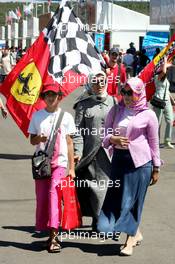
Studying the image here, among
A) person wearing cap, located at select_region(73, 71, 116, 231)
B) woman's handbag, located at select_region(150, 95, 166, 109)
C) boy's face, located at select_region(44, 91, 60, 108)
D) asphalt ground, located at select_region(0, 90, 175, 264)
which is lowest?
asphalt ground, located at select_region(0, 90, 175, 264)

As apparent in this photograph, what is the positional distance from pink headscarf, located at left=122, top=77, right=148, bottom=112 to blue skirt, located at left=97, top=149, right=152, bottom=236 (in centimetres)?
41

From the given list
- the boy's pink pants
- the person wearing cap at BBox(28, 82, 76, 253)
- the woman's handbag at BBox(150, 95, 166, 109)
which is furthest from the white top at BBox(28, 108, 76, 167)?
the woman's handbag at BBox(150, 95, 166, 109)

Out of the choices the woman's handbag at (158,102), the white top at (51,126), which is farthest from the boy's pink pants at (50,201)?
the woman's handbag at (158,102)

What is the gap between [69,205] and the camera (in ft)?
22.5

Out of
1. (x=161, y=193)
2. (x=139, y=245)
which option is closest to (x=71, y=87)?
(x=161, y=193)

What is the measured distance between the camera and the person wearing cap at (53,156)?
6.72 m

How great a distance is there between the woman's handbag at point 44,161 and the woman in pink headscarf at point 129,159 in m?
0.47

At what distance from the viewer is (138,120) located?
6.57 m

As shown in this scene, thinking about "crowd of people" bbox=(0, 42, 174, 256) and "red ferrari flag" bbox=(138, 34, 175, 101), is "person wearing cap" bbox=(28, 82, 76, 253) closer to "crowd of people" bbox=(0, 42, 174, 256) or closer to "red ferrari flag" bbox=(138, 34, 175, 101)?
"crowd of people" bbox=(0, 42, 174, 256)

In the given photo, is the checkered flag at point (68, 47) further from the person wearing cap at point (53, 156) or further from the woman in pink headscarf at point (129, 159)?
the woman in pink headscarf at point (129, 159)

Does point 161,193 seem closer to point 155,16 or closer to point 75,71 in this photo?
point 75,71

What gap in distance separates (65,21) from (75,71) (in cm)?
78

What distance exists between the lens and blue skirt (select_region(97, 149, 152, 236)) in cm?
661

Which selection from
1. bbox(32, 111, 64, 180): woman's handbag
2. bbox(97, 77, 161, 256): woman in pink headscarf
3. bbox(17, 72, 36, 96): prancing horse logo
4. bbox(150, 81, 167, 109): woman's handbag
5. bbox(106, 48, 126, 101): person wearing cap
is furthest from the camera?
bbox(150, 81, 167, 109): woman's handbag
